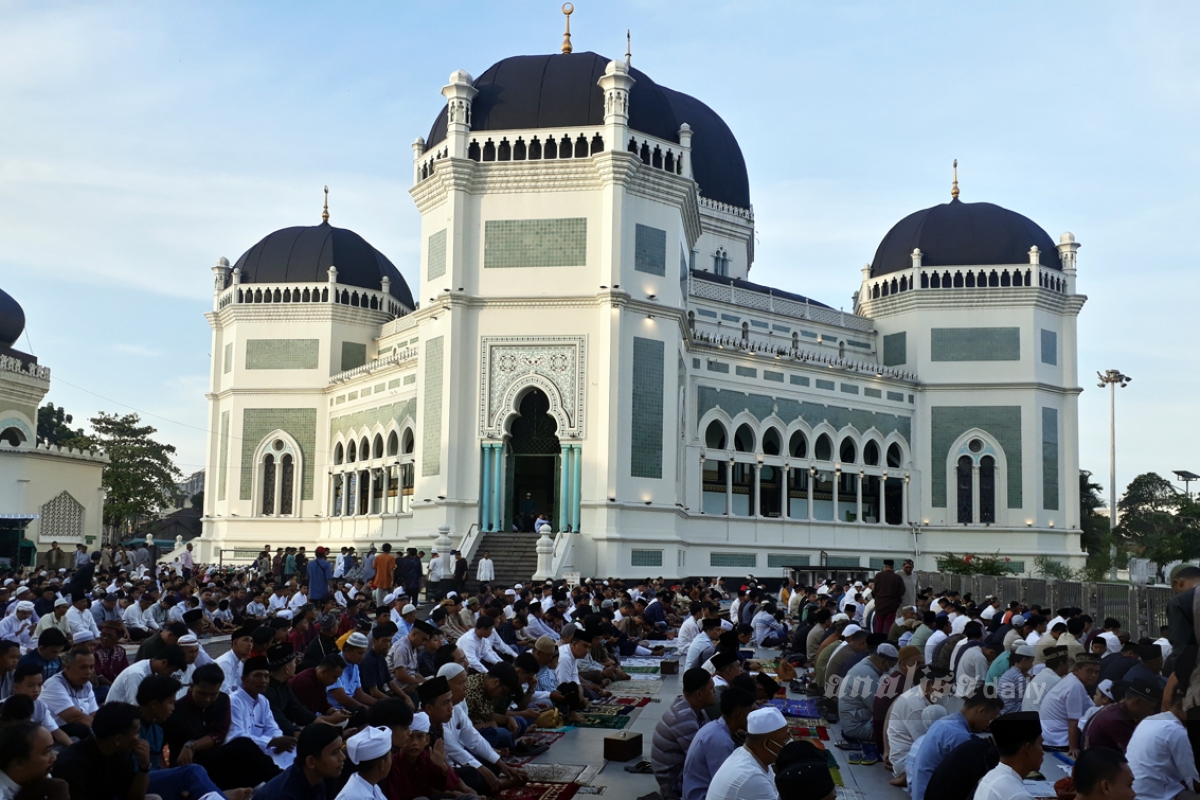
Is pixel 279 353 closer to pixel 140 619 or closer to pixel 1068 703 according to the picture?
pixel 140 619

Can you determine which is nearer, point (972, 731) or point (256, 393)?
point (972, 731)

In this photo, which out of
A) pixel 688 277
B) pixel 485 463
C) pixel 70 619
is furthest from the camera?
pixel 688 277

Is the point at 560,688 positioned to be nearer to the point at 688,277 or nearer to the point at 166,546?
the point at 688,277

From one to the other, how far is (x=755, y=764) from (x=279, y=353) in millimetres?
35903

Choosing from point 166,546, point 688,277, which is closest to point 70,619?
point 688,277

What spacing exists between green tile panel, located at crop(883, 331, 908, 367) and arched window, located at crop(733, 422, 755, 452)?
717 cm

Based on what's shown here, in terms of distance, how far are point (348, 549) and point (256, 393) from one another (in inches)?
309

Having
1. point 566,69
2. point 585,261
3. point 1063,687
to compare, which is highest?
point 566,69

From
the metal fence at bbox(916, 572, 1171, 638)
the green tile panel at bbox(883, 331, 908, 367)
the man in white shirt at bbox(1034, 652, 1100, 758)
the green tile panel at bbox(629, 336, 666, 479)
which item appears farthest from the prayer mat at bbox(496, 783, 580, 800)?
the green tile panel at bbox(883, 331, 908, 367)

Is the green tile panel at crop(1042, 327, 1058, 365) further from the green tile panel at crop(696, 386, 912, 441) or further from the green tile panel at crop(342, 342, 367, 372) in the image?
the green tile panel at crop(342, 342, 367, 372)

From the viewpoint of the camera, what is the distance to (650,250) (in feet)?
97.1

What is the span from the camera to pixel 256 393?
39.9 m

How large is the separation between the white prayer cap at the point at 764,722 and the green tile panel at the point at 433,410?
23.4 metres

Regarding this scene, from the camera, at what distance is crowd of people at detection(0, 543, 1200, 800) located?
20.1 ft
